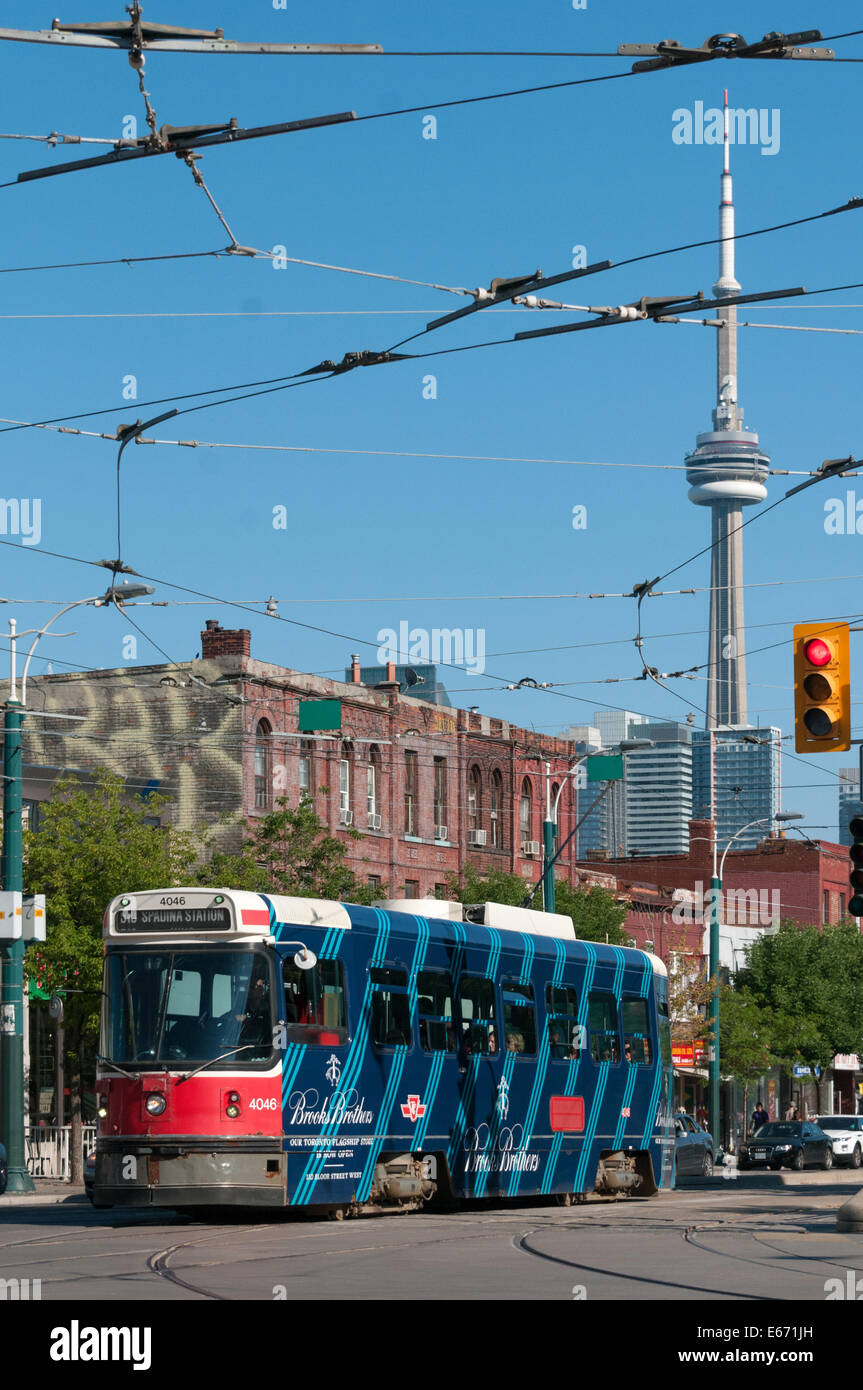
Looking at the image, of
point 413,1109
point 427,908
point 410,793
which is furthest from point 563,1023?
point 410,793

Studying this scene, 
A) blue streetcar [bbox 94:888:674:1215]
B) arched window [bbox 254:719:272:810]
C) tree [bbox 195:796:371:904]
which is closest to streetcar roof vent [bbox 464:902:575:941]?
blue streetcar [bbox 94:888:674:1215]

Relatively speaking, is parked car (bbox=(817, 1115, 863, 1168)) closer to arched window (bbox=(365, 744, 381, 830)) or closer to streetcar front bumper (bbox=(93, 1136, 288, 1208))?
arched window (bbox=(365, 744, 381, 830))

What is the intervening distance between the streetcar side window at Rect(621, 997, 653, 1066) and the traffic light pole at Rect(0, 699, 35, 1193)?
30.4ft

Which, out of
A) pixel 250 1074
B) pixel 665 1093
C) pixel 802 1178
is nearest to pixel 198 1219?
pixel 250 1074

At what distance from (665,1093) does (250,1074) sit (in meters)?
10.6

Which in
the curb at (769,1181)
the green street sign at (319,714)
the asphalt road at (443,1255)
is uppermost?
the green street sign at (319,714)

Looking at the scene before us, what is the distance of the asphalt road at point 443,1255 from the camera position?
45.0ft

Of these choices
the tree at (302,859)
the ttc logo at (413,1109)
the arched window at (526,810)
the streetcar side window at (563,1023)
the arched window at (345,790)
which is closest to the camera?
the ttc logo at (413,1109)

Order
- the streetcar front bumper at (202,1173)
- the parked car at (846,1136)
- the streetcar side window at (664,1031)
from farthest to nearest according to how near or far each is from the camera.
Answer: the parked car at (846,1136)
the streetcar side window at (664,1031)
the streetcar front bumper at (202,1173)

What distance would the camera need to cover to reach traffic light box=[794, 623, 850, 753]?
2020 cm

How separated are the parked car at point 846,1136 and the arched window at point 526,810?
12548 millimetres

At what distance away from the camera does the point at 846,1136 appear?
5412cm

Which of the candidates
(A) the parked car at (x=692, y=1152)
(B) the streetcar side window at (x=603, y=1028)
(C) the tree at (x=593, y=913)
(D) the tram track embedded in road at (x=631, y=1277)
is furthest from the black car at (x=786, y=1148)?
(D) the tram track embedded in road at (x=631, y=1277)

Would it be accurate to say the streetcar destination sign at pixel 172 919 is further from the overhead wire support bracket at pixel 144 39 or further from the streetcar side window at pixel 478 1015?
the overhead wire support bracket at pixel 144 39
